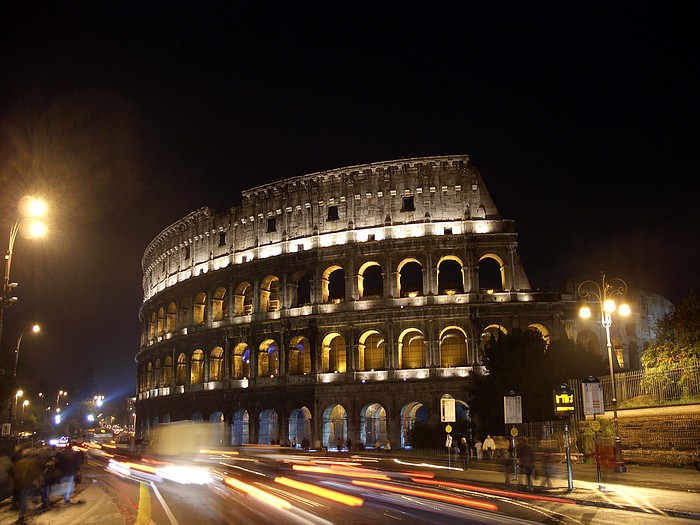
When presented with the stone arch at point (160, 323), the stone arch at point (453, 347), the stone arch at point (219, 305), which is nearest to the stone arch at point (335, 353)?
the stone arch at point (453, 347)

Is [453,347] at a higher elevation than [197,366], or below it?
higher

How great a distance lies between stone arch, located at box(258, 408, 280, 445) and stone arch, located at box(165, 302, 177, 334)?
44.5 feet

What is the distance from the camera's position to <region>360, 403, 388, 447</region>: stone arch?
4250cm

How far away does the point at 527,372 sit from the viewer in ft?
104

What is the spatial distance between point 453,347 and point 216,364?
17.6 m

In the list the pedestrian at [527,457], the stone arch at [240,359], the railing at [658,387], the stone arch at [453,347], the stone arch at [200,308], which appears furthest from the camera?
the stone arch at [200,308]

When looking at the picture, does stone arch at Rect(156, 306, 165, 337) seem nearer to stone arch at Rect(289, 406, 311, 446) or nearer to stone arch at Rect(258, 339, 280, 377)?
stone arch at Rect(258, 339, 280, 377)

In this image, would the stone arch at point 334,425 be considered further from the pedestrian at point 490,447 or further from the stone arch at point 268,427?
the pedestrian at point 490,447

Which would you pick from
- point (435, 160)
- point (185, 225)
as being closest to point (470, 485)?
point (435, 160)

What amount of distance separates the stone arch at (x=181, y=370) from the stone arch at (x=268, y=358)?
8.05 m

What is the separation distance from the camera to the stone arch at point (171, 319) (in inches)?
2185

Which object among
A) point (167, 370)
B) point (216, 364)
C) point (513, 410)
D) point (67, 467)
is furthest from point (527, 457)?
point (167, 370)

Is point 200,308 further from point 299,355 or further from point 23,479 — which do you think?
point 23,479

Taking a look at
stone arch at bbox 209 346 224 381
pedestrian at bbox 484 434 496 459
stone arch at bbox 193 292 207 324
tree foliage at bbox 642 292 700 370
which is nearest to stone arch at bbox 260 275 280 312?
stone arch at bbox 209 346 224 381
